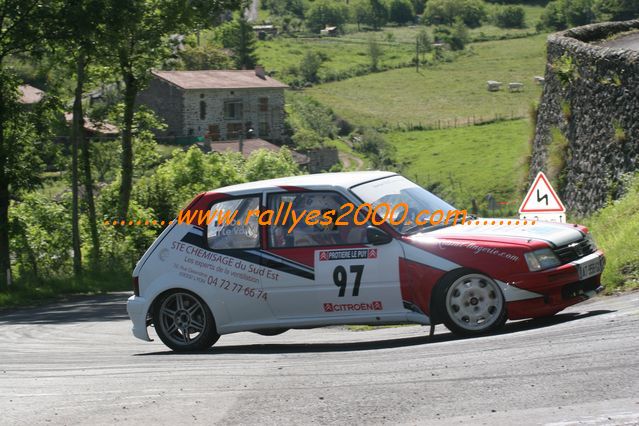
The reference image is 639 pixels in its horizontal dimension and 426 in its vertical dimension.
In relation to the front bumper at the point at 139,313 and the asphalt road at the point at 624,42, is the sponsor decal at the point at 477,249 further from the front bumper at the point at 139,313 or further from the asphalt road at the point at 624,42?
the asphalt road at the point at 624,42

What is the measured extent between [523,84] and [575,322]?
5160 inches

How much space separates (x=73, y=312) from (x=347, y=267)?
12173mm

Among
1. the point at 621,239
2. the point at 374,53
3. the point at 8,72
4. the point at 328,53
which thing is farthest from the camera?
the point at 328,53

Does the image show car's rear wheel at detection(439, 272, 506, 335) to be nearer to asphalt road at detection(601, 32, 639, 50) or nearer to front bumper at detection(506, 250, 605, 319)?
front bumper at detection(506, 250, 605, 319)

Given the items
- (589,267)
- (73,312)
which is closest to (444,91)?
(73,312)

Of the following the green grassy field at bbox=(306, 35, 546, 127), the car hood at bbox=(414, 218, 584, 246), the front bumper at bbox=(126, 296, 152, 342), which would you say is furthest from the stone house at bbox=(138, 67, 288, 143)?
the car hood at bbox=(414, 218, 584, 246)

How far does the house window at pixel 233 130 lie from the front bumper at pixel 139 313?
99.0 metres

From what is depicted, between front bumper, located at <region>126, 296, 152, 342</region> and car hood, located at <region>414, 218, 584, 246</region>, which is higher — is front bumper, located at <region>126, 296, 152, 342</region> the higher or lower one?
the lower one

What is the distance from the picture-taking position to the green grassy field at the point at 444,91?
128750mm

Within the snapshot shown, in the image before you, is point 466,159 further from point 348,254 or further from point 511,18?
point 511,18

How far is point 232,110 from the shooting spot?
11331 centimetres

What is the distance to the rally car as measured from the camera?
11148 mm

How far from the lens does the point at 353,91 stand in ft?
485

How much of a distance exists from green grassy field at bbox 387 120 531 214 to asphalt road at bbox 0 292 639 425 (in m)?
66.4
